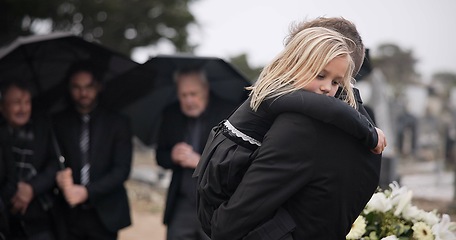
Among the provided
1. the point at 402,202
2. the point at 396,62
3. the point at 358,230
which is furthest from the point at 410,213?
the point at 396,62

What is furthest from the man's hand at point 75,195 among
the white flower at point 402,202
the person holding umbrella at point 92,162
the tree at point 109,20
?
the tree at point 109,20

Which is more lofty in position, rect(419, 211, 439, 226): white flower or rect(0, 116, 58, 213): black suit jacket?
rect(419, 211, 439, 226): white flower

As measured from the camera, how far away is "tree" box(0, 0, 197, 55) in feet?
63.0

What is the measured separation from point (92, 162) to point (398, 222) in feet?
8.72

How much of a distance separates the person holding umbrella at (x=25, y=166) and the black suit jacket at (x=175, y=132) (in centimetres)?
90

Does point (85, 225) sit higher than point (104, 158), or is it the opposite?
point (104, 158)

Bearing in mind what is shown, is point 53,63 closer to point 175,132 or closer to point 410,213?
point 175,132

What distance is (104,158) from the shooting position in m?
4.61

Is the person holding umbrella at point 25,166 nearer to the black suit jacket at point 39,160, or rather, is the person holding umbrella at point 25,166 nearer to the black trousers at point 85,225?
the black suit jacket at point 39,160

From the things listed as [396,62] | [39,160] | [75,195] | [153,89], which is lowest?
[75,195]

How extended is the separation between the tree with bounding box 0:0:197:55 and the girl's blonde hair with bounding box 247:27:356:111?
17848 millimetres

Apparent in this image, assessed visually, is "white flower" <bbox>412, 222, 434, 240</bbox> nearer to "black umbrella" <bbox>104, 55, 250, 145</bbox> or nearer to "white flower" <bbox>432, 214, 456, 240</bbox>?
"white flower" <bbox>432, 214, 456, 240</bbox>

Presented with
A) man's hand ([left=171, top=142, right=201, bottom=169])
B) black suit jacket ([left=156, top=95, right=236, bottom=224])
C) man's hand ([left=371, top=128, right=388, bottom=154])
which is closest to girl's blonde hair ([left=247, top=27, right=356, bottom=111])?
man's hand ([left=371, top=128, right=388, bottom=154])

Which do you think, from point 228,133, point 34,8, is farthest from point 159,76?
point 34,8
